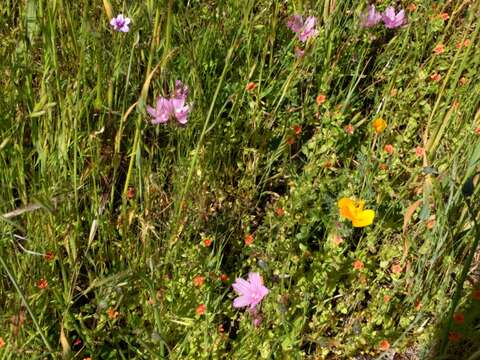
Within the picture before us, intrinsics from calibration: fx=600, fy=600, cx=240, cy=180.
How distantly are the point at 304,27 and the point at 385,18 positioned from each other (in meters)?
0.32

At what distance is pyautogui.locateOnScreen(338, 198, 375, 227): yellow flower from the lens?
5.07ft

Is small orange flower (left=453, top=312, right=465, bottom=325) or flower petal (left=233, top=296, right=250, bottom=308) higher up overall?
flower petal (left=233, top=296, right=250, bottom=308)

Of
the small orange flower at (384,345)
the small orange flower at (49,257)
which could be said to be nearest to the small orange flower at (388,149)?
the small orange flower at (384,345)

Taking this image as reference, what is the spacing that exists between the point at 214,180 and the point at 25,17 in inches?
27.0

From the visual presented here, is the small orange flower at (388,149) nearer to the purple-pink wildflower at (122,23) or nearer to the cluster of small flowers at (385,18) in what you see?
the cluster of small flowers at (385,18)

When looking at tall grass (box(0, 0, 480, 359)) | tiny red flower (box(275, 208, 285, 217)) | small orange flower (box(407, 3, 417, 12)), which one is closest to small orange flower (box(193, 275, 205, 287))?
tall grass (box(0, 0, 480, 359))

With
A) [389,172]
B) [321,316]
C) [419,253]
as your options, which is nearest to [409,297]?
[419,253]

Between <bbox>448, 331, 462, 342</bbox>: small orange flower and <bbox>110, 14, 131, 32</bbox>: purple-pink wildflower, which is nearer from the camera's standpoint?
<bbox>448, 331, 462, 342</bbox>: small orange flower

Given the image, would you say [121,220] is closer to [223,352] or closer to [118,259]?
[118,259]

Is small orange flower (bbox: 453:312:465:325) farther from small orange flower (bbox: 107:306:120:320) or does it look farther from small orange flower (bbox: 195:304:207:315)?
small orange flower (bbox: 107:306:120:320)

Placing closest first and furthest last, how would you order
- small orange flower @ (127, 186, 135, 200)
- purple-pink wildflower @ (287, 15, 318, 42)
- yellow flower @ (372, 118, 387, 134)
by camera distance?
1. small orange flower @ (127, 186, 135, 200)
2. yellow flower @ (372, 118, 387, 134)
3. purple-pink wildflower @ (287, 15, 318, 42)

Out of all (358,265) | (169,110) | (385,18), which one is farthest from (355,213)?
(385,18)

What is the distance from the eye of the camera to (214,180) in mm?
1787

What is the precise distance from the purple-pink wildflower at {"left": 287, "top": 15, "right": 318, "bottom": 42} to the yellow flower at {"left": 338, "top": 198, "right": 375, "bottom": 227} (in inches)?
26.7
